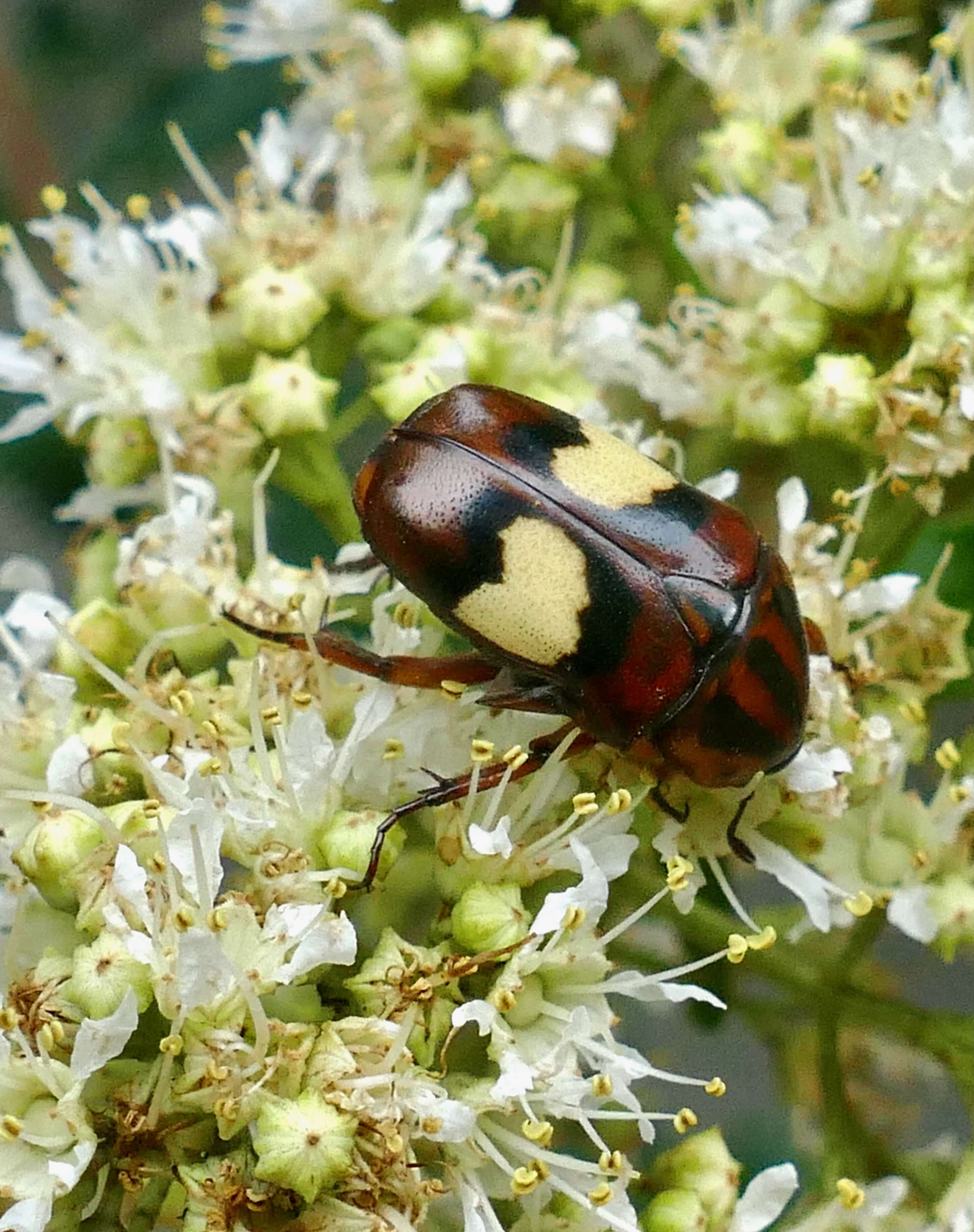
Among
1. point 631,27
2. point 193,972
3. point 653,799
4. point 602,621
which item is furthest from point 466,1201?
point 631,27

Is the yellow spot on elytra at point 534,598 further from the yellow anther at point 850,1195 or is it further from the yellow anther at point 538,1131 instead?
the yellow anther at point 850,1195

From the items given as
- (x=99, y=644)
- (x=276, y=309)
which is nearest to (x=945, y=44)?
(x=276, y=309)

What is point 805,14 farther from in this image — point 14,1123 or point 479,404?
point 14,1123

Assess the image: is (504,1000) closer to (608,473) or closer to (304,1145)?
(304,1145)

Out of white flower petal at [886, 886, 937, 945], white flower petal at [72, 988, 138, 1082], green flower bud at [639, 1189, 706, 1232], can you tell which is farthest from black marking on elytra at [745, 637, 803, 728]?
white flower petal at [72, 988, 138, 1082]

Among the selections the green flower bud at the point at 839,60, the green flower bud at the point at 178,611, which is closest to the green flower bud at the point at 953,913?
the green flower bud at the point at 178,611
